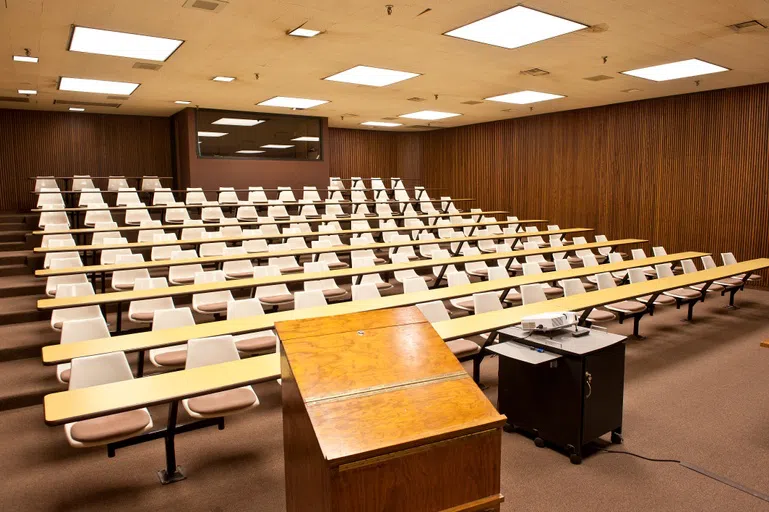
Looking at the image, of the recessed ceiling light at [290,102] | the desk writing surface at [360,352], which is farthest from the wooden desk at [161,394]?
the recessed ceiling light at [290,102]

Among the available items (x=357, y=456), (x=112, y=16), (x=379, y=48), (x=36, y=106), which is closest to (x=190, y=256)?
(x=112, y=16)

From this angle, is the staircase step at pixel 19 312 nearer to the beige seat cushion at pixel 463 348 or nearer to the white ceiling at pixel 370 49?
the white ceiling at pixel 370 49

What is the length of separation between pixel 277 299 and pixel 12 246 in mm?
5353

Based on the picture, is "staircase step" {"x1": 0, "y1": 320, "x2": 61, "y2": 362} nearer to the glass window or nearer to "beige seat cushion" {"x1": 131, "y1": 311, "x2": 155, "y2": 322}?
"beige seat cushion" {"x1": 131, "y1": 311, "x2": 155, "y2": 322}

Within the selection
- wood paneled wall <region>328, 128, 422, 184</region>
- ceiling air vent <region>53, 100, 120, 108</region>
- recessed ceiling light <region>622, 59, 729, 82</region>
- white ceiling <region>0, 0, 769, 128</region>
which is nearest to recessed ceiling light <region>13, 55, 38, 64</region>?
white ceiling <region>0, 0, 769, 128</region>

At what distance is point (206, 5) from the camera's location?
16.8 ft

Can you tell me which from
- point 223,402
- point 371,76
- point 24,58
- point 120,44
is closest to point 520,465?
point 223,402

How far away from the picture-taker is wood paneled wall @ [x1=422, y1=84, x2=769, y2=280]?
9.83 meters

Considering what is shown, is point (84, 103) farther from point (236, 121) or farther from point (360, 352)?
point (360, 352)

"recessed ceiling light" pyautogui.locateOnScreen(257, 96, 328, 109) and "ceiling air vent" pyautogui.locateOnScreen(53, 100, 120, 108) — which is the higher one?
"ceiling air vent" pyautogui.locateOnScreen(53, 100, 120, 108)

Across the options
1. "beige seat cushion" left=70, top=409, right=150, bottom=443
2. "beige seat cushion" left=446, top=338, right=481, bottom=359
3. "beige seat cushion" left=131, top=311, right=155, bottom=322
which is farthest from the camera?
"beige seat cushion" left=131, top=311, right=155, bottom=322

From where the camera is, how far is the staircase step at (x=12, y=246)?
864 centimetres

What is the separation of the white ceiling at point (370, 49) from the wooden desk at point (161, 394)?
3.48 m

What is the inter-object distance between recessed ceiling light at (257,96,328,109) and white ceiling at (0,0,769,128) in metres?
0.30
